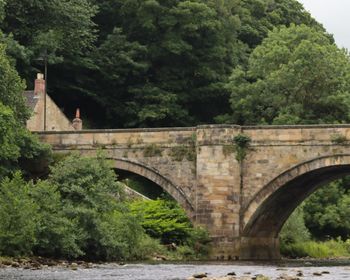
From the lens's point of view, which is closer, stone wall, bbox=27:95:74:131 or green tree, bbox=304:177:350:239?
stone wall, bbox=27:95:74:131

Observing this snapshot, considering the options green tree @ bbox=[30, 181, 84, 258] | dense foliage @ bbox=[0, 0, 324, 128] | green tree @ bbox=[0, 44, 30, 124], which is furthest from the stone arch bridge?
dense foliage @ bbox=[0, 0, 324, 128]

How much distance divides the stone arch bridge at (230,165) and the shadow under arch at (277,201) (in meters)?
0.05

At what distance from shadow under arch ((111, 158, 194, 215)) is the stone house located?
10.6m

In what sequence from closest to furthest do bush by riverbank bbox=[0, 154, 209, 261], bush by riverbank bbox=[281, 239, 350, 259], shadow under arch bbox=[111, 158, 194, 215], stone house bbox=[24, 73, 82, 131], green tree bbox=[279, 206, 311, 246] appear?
bush by riverbank bbox=[0, 154, 209, 261] → shadow under arch bbox=[111, 158, 194, 215] → bush by riverbank bbox=[281, 239, 350, 259] → green tree bbox=[279, 206, 311, 246] → stone house bbox=[24, 73, 82, 131]

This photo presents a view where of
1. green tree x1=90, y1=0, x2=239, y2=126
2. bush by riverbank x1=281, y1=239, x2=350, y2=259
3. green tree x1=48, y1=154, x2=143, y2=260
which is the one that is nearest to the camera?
green tree x1=48, y1=154, x2=143, y2=260

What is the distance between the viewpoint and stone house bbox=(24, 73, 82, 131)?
60.8 m

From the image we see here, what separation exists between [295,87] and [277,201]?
17330 millimetres

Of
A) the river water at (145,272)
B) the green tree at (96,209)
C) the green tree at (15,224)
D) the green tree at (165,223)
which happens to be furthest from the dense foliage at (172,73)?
the green tree at (15,224)

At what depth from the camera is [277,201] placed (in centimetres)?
5166

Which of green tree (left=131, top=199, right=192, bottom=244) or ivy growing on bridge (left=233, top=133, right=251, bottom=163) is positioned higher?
ivy growing on bridge (left=233, top=133, right=251, bottom=163)

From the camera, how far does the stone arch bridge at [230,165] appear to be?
48.8 meters

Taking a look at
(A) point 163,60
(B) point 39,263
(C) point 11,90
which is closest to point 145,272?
(B) point 39,263

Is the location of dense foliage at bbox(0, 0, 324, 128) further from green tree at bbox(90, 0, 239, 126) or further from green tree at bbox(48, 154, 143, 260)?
green tree at bbox(48, 154, 143, 260)

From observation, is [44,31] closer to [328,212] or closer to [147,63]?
[147,63]
